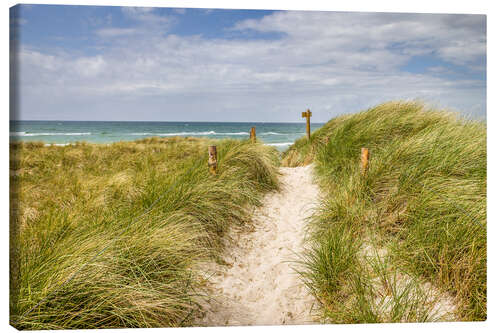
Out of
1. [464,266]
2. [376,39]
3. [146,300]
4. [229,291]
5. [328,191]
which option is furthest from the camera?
[328,191]

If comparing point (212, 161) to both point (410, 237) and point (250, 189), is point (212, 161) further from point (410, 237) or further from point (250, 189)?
point (410, 237)

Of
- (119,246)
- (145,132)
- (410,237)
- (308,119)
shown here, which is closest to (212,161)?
(119,246)

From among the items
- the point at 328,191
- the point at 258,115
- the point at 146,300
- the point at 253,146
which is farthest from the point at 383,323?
the point at 253,146

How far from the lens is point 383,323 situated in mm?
2434

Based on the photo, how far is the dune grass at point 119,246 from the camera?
2.20 metres

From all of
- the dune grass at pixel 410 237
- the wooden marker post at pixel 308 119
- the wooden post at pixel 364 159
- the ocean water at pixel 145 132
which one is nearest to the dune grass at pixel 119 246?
the dune grass at pixel 410 237

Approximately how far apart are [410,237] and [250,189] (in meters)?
2.62

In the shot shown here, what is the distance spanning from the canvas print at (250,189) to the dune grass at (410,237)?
2 centimetres

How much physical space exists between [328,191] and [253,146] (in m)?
1.60

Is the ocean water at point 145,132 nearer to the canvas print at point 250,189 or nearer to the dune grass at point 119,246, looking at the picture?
the canvas print at point 250,189

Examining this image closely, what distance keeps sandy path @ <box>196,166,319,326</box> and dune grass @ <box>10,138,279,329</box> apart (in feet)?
0.70

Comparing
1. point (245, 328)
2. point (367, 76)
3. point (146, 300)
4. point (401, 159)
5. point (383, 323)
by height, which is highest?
point (367, 76)

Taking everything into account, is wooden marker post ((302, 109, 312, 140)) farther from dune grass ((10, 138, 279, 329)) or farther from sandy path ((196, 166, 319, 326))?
dune grass ((10, 138, 279, 329))

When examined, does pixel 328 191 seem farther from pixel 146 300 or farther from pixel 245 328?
pixel 146 300
